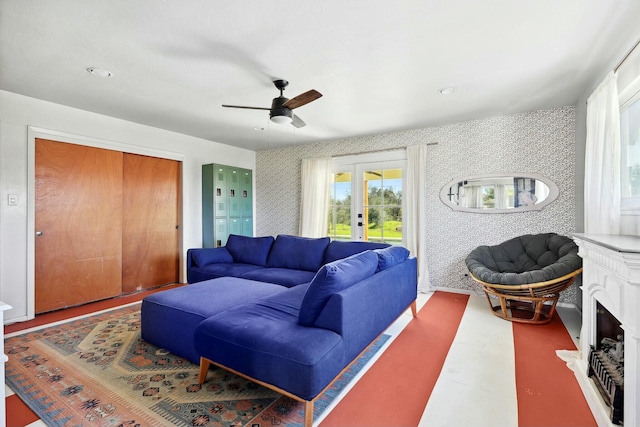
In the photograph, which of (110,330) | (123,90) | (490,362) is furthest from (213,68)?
(490,362)

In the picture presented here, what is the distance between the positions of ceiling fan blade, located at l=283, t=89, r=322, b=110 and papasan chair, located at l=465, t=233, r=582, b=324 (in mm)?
2445

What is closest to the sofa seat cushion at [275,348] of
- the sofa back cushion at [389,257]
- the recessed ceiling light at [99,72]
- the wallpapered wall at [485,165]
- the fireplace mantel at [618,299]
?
the sofa back cushion at [389,257]

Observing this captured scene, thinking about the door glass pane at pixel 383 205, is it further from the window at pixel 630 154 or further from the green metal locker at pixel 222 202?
the window at pixel 630 154

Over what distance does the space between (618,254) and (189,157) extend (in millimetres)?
4963

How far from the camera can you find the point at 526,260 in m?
3.49

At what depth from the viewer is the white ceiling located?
1809 mm

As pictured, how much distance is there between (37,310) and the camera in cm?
328

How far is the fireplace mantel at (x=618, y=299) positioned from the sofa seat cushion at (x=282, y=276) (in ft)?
7.38

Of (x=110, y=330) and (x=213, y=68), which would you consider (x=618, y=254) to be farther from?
(x=110, y=330)

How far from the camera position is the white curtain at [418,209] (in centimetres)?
427

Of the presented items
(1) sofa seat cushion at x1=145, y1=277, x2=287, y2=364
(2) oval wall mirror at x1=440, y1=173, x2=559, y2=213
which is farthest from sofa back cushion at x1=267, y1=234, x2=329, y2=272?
(2) oval wall mirror at x1=440, y1=173, x2=559, y2=213

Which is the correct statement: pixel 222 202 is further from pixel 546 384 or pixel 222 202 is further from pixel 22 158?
pixel 546 384

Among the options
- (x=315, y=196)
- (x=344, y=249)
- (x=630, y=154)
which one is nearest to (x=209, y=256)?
(x=344, y=249)

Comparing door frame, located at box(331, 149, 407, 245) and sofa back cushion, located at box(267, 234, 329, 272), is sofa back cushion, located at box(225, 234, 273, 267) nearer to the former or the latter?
sofa back cushion, located at box(267, 234, 329, 272)
